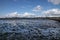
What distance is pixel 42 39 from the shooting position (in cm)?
1562

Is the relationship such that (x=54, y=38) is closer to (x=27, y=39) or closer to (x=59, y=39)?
(x=59, y=39)

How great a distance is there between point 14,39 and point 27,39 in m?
1.46

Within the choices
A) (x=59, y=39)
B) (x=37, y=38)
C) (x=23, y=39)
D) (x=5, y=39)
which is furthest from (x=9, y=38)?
(x=59, y=39)

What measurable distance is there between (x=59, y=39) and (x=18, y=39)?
15.2 feet

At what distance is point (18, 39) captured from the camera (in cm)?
1538

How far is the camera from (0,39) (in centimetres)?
1517

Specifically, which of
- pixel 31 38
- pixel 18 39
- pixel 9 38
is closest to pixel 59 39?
pixel 31 38

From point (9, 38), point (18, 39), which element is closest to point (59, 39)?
point (18, 39)

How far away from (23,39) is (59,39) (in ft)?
13.3

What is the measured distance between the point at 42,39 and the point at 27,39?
5.60 feet

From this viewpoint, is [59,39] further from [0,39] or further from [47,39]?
[0,39]

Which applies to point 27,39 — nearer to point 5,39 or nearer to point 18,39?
point 18,39

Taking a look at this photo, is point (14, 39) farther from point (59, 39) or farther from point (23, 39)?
point (59, 39)

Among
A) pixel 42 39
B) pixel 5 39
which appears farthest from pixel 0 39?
pixel 42 39
